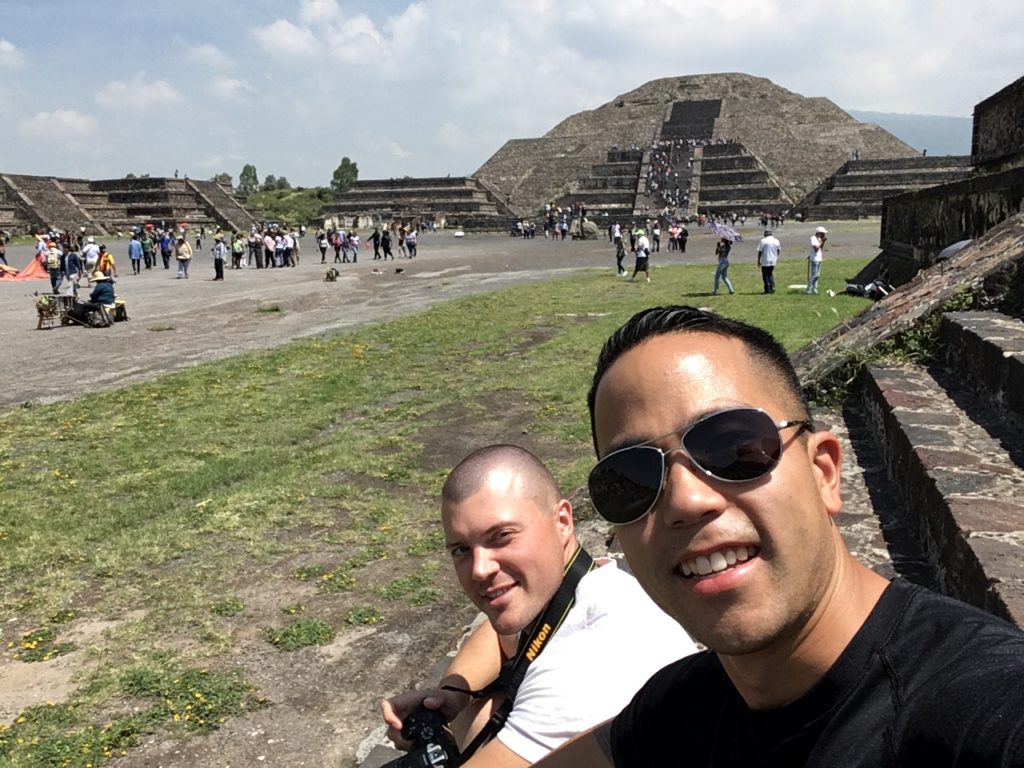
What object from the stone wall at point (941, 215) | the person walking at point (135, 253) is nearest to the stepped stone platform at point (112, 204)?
the person walking at point (135, 253)

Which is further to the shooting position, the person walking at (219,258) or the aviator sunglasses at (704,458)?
the person walking at (219,258)

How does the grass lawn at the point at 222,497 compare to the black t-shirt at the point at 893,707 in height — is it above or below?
below

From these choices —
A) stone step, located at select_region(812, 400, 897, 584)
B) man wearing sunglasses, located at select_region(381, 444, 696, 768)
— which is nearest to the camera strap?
man wearing sunglasses, located at select_region(381, 444, 696, 768)

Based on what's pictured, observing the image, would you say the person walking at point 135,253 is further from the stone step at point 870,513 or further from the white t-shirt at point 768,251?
the stone step at point 870,513

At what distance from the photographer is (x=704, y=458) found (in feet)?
4.48

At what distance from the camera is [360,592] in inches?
200

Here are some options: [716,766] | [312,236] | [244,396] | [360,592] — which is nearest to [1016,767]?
[716,766]

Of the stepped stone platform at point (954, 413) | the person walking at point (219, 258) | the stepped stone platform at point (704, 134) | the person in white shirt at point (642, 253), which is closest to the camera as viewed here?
the stepped stone platform at point (954, 413)

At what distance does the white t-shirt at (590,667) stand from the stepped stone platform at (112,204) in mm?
53359

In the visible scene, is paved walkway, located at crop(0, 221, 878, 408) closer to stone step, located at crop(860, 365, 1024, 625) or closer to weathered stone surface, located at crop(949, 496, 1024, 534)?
stone step, located at crop(860, 365, 1024, 625)

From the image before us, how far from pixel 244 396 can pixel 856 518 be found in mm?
7803

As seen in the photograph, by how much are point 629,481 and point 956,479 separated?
2415 millimetres

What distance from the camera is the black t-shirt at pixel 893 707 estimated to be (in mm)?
1079

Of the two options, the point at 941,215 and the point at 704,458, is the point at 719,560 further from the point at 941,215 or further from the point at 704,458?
the point at 941,215
